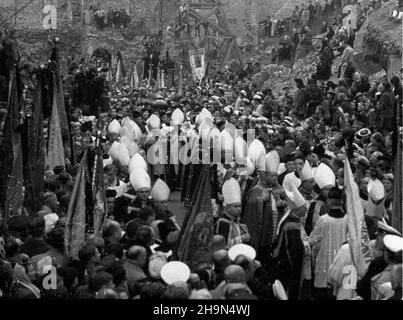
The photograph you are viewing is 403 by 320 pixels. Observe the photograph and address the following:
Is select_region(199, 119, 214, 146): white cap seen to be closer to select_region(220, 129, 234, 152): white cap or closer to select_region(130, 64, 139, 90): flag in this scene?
select_region(220, 129, 234, 152): white cap

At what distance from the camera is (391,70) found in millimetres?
25391

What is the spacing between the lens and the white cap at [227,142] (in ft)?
54.4

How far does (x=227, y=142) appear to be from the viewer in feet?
55.3

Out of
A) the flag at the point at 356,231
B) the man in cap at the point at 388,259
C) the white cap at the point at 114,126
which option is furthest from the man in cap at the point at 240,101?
the man in cap at the point at 388,259

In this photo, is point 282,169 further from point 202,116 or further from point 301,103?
point 301,103

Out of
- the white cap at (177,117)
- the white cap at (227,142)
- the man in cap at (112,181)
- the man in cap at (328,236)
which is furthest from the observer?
the white cap at (177,117)

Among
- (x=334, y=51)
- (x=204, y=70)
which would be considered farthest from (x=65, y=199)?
(x=204, y=70)

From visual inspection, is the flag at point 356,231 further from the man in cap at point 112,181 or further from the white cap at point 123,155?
the white cap at point 123,155

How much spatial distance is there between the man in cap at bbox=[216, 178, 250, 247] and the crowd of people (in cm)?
1

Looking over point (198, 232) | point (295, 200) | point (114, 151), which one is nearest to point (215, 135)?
point (114, 151)

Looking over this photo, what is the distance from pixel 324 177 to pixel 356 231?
2.79 m

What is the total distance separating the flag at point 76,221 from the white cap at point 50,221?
327 millimetres

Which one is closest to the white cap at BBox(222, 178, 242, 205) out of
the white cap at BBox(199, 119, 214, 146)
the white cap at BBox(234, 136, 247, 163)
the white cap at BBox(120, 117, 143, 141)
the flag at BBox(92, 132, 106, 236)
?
the flag at BBox(92, 132, 106, 236)
